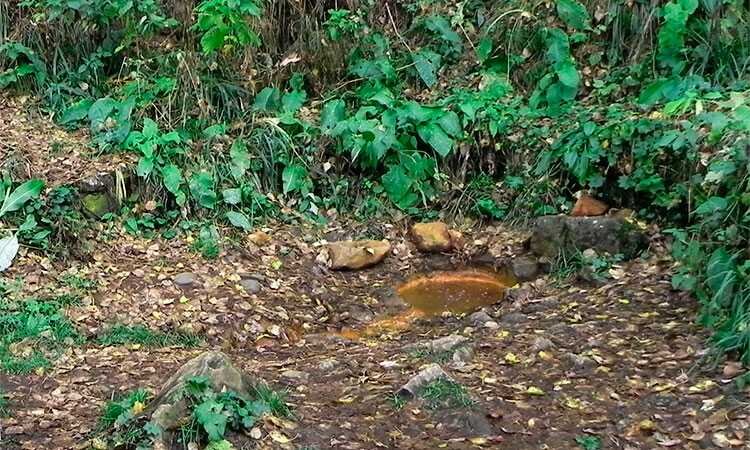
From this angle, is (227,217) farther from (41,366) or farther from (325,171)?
(41,366)

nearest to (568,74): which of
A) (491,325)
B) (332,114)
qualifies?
(332,114)

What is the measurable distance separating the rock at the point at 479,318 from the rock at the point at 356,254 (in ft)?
3.92

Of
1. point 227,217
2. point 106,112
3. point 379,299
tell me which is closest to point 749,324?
point 379,299

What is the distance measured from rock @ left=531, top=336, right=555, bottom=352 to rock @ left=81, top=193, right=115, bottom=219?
11.0ft

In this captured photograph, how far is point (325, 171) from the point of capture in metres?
6.92

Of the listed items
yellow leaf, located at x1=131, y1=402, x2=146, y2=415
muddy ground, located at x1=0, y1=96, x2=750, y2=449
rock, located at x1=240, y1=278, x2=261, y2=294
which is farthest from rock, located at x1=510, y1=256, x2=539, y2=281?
yellow leaf, located at x1=131, y1=402, x2=146, y2=415

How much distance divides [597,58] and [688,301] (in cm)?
301

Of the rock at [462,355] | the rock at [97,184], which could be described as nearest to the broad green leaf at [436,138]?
the rock at [97,184]

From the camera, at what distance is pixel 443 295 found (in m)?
5.99

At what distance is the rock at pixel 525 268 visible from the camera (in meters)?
5.92

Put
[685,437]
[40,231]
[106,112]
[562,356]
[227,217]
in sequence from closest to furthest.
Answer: [685,437], [562,356], [40,231], [227,217], [106,112]

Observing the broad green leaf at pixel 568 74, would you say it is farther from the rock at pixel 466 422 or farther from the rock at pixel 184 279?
the rock at pixel 466 422

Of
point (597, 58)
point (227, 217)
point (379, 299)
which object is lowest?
point (379, 299)

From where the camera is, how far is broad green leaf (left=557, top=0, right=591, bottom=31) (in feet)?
23.6
